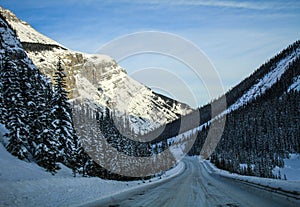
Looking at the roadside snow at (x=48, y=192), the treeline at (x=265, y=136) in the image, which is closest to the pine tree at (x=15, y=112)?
the roadside snow at (x=48, y=192)

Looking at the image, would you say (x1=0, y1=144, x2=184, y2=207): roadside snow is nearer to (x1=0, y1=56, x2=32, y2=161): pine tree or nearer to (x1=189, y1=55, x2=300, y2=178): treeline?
(x1=0, y1=56, x2=32, y2=161): pine tree

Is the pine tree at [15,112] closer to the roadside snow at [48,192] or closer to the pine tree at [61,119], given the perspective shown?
the pine tree at [61,119]

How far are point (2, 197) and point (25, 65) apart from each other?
65.9 m

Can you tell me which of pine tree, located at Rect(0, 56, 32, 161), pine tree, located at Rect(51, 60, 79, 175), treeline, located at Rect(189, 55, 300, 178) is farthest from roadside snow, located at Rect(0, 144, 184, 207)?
treeline, located at Rect(189, 55, 300, 178)

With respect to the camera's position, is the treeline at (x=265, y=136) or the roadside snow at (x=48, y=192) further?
the treeline at (x=265, y=136)

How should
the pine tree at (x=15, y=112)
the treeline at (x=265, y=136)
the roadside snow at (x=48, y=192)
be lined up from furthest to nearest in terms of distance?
1. the treeline at (x=265, y=136)
2. the pine tree at (x=15, y=112)
3. the roadside snow at (x=48, y=192)

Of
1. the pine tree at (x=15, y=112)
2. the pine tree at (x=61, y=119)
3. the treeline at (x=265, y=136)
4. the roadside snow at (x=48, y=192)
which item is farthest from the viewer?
the treeline at (x=265, y=136)

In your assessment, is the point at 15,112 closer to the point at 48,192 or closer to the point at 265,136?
the point at 48,192

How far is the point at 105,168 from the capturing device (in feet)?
135

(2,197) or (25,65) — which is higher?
(25,65)

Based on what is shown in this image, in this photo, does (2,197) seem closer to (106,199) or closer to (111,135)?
(106,199)

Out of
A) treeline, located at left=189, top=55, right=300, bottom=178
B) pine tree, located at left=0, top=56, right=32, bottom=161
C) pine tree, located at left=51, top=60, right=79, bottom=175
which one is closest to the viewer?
pine tree, located at left=0, top=56, right=32, bottom=161

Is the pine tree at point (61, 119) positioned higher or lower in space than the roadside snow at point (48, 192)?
higher

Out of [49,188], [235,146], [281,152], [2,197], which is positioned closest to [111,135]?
[49,188]
